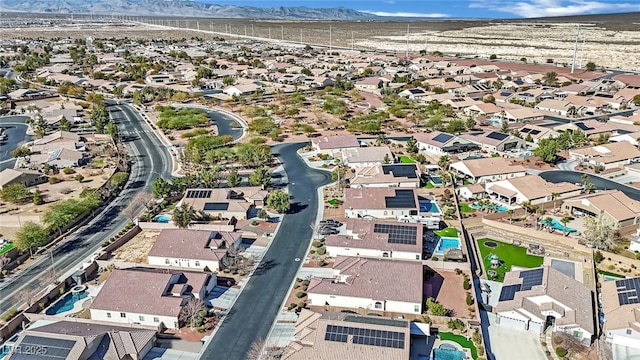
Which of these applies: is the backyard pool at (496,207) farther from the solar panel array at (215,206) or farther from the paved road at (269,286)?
the solar panel array at (215,206)

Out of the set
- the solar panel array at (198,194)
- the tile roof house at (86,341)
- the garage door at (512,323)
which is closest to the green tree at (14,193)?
the solar panel array at (198,194)

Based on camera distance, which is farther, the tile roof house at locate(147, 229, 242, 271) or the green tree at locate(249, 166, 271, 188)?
the green tree at locate(249, 166, 271, 188)

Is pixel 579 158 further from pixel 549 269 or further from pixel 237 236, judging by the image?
pixel 237 236

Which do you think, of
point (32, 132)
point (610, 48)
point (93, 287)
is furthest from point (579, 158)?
point (610, 48)

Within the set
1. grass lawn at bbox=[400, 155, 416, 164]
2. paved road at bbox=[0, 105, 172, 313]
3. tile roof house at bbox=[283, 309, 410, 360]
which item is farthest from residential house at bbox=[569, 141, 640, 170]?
paved road at bbox=[0, 105, 172, 313]

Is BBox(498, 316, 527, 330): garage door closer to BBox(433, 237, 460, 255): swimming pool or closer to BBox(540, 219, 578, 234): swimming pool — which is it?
BBox(433, 237, 460, 255): swimming pool

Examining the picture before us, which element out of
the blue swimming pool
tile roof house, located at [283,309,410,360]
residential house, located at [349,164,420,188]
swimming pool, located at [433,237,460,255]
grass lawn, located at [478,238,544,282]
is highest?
residential house, located at [349,164,420,188]

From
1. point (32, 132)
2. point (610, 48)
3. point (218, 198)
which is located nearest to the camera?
point (218, 198)

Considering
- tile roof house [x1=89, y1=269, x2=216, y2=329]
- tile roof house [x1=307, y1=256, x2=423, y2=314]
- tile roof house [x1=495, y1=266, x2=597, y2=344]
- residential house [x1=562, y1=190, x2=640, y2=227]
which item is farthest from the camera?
residential house [x1=562, y1=190, x2=640, y2=227]
